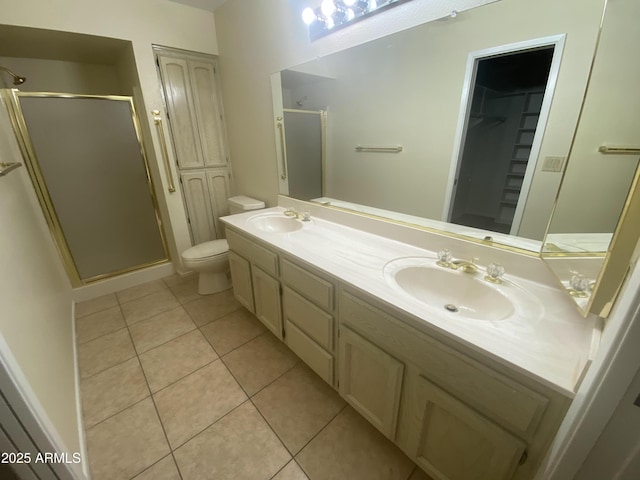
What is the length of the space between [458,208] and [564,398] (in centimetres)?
80

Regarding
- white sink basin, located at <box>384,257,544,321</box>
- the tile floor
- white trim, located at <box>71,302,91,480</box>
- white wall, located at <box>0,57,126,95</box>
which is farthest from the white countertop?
white wall, located at <box>0,57,126,95</box>

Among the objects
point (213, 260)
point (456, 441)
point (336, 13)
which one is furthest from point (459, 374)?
point (213, 260)

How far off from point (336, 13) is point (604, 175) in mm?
1394

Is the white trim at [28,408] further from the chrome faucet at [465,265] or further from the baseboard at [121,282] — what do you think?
the baseboard at [121,282]

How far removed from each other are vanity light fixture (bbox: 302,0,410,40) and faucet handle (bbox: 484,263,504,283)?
1.19 m

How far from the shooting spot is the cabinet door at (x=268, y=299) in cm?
151

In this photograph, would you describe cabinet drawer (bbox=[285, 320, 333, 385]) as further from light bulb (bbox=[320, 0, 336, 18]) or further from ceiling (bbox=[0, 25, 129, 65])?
ceiling (bbox=[0, 25, 129, 65])

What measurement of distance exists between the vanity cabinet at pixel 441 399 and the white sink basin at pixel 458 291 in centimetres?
17

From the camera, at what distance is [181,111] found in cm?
228

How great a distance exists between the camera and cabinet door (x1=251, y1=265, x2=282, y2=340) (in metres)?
1.51

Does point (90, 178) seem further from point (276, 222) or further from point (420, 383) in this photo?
point (420, 383)

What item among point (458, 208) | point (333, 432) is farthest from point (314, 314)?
point (458, 208)

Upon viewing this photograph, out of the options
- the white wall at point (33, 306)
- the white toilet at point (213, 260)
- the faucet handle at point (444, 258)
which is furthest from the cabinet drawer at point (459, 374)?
the white toilet at point (213, 260)

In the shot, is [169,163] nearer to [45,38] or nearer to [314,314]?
[45,38]
